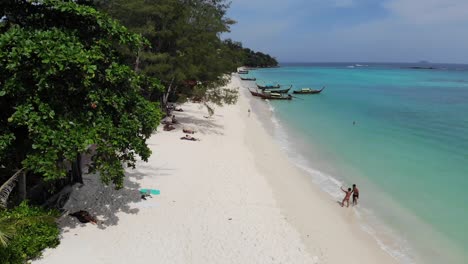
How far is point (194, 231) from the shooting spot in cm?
1078

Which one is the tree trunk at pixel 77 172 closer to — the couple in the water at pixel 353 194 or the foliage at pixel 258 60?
the couple in the water at pixel 353 194

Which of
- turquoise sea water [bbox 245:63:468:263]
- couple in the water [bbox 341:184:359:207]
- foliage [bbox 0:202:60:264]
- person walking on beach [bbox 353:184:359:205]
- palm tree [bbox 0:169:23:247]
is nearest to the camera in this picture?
palm tree [bbox 0:169:23:247]

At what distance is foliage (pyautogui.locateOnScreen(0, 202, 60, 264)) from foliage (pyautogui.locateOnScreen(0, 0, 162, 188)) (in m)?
1.08

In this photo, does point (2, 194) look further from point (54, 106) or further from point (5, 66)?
point (5, 66)

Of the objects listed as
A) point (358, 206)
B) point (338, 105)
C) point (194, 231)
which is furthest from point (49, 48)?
point (338, 105)

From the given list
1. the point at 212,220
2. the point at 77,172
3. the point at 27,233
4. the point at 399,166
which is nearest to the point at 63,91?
the point at 27,233

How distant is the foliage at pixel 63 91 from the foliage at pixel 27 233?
1.08 metres

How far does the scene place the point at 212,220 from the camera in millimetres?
11508

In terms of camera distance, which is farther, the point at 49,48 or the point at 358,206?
the point at 358,206

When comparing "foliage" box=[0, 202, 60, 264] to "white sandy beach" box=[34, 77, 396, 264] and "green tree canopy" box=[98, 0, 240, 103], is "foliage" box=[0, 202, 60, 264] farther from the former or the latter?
"green tree canopy" box=[98, 0, 240, 103]

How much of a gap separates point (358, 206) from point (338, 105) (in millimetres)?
31489

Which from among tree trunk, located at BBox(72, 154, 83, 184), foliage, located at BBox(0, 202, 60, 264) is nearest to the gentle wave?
foliage, located at BBox(0, 202, 60, 264)

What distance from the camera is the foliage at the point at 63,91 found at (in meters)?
7.86

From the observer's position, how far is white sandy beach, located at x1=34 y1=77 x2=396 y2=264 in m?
9.66
